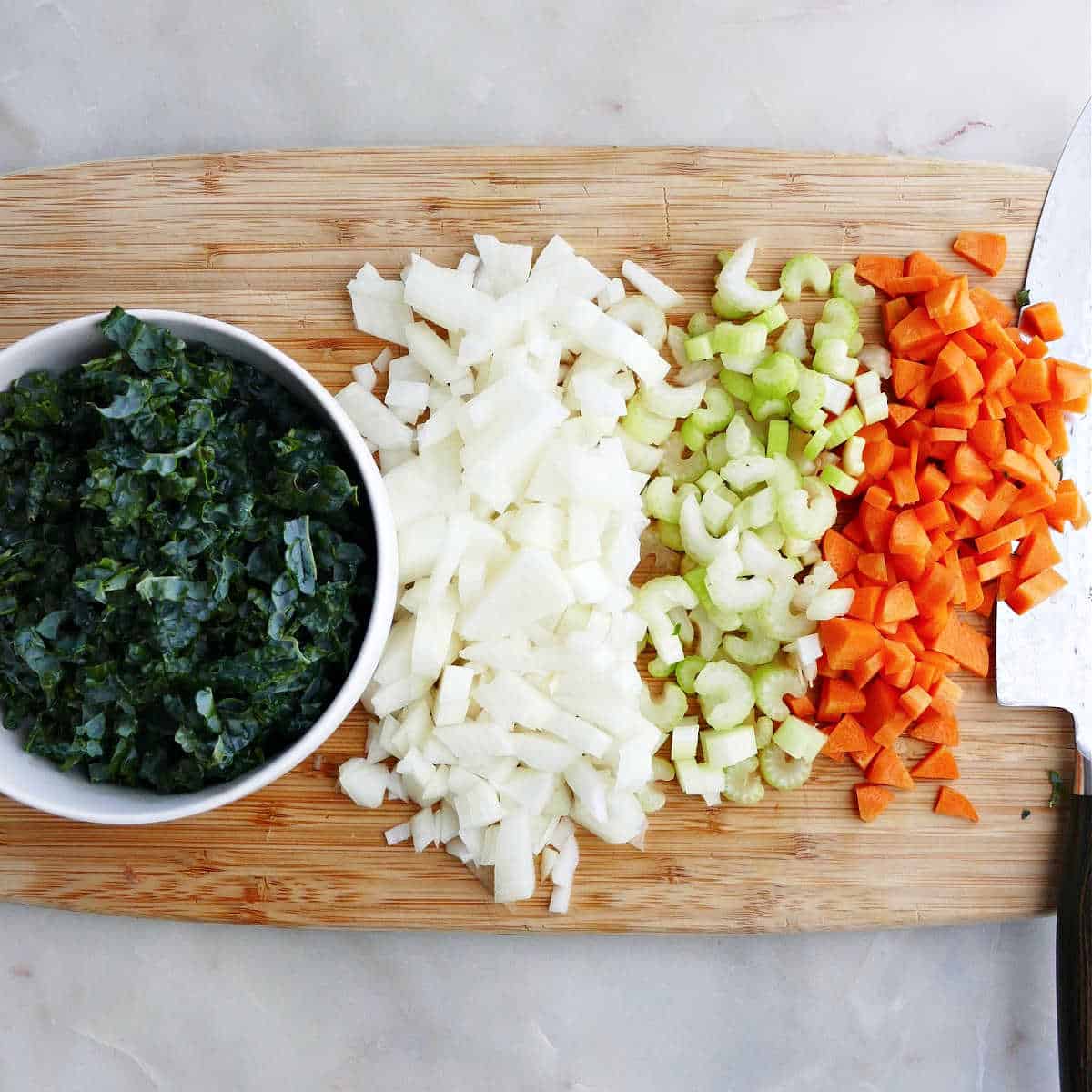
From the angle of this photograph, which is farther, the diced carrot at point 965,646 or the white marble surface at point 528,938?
the white marble surface at point 528,938

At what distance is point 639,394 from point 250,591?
89cm

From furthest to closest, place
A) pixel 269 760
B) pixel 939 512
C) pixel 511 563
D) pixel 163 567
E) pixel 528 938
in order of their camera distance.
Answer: pixel 528 938, pixel 939 512, pixel 511 563, pixel 269 760, pixel 163 567

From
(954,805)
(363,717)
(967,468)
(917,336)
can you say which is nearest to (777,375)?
(917,336)

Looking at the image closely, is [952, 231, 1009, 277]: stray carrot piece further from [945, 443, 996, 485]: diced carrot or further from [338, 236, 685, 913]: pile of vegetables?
[338, 236, 685, 913]: pile of vegetables

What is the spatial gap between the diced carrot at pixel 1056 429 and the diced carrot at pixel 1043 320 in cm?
16

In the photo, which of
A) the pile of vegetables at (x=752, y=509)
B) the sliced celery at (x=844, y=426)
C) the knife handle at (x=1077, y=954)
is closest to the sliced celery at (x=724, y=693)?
the pile of vegetables at (x=752, y=509)

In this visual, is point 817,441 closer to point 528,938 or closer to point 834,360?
point 834,360

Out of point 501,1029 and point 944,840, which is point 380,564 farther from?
point 944,840

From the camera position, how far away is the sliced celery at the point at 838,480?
6.39ft

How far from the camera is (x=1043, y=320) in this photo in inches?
78.6

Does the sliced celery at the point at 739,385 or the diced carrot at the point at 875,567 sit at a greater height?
the sliced celery at the point at 739,385

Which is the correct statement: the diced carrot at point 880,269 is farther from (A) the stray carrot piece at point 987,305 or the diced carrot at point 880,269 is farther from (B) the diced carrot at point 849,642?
(B) the diced carrot at point 849,642

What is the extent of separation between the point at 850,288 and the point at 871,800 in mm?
1062

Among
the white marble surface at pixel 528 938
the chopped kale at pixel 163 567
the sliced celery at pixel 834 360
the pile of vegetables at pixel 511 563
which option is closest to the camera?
the chopped kale at pixel 163 567
